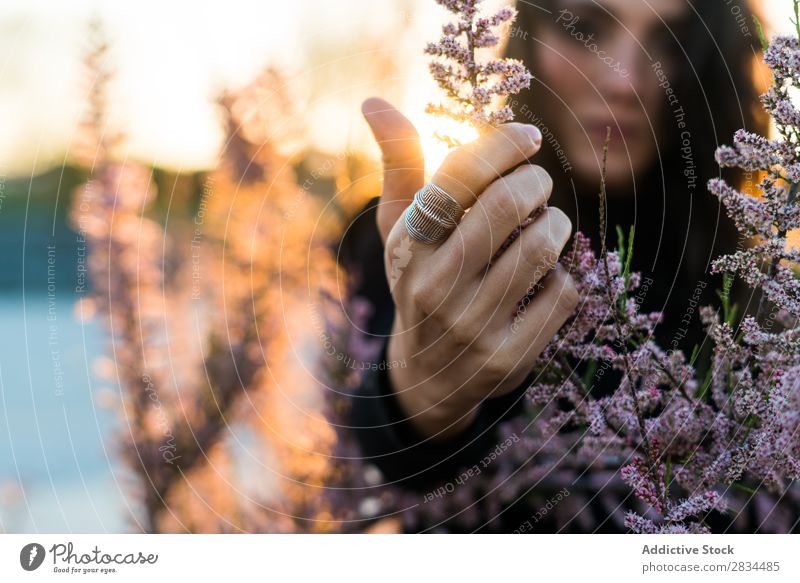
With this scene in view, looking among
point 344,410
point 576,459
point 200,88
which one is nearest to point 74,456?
point 344,410

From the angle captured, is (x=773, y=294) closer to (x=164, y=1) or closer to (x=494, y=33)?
(x=494, y=33)

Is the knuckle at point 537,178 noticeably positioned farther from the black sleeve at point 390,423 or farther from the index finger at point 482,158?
the black sleeve at point 390,423

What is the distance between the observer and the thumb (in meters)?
0.51

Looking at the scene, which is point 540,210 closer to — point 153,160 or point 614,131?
point 614,131

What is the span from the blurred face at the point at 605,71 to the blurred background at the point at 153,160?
82mm

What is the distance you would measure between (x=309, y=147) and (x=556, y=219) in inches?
12.4

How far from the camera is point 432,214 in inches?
18.8

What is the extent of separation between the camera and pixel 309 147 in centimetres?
71
